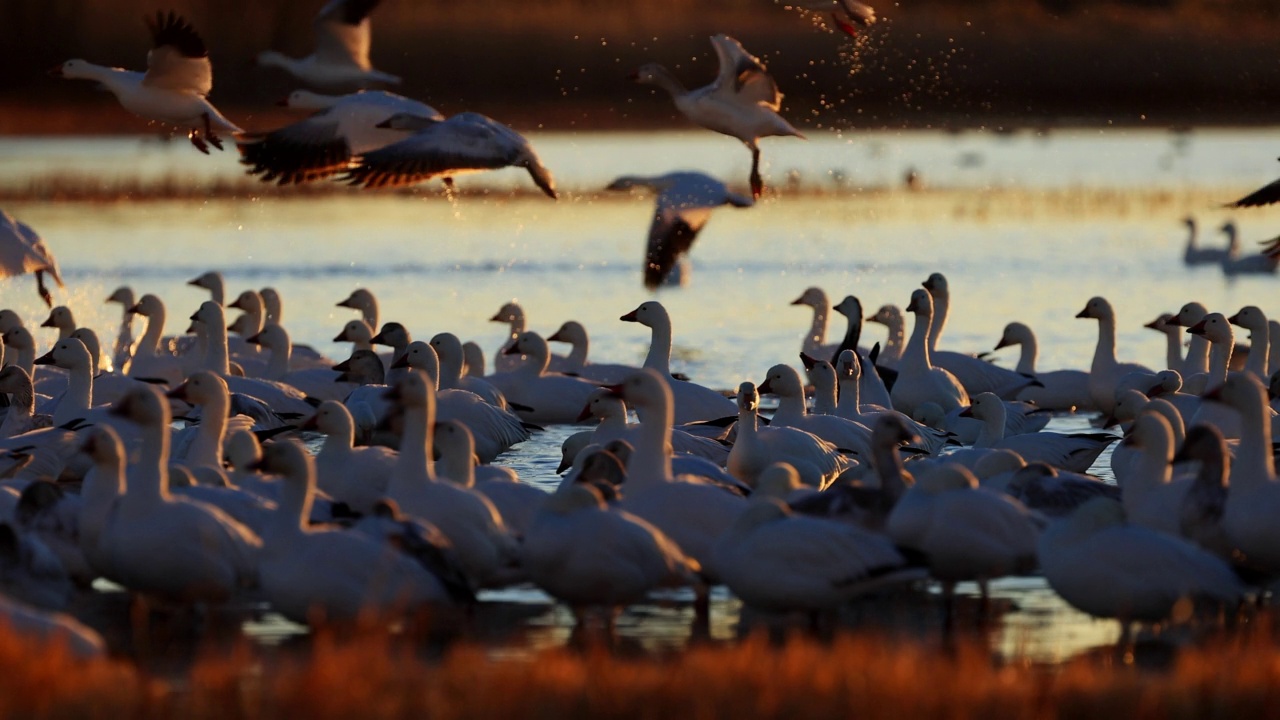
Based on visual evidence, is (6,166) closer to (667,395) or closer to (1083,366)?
(1083,366)

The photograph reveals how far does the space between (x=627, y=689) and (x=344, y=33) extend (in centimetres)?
851

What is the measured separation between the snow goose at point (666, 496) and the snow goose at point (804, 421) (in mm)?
2003

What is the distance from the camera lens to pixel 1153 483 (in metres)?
7.83

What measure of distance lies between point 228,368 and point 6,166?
63.3ft

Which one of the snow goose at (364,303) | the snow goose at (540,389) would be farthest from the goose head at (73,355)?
the snow goose at (364,303)

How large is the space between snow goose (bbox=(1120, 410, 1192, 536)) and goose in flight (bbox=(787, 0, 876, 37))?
5.13m

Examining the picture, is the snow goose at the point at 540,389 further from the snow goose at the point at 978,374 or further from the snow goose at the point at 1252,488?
the snow goose at the point at 1252,488

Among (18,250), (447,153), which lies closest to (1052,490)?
(447,153)

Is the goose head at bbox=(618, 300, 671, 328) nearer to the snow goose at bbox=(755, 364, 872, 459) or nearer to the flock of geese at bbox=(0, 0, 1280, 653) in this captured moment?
the flock of geese at bbox=(0, 0, 1280, 653)

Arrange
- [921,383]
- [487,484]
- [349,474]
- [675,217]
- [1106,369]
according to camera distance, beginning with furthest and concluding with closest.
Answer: [1106,369] < [921,383] < [675,217] < [349,474] < [487,484]

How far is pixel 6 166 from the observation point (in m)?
30.8

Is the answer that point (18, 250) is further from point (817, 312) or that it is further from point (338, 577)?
point (338, 577)

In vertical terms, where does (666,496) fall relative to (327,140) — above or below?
below

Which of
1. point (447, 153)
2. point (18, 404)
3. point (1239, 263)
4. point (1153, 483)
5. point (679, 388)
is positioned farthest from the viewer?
point (1239, 263)
